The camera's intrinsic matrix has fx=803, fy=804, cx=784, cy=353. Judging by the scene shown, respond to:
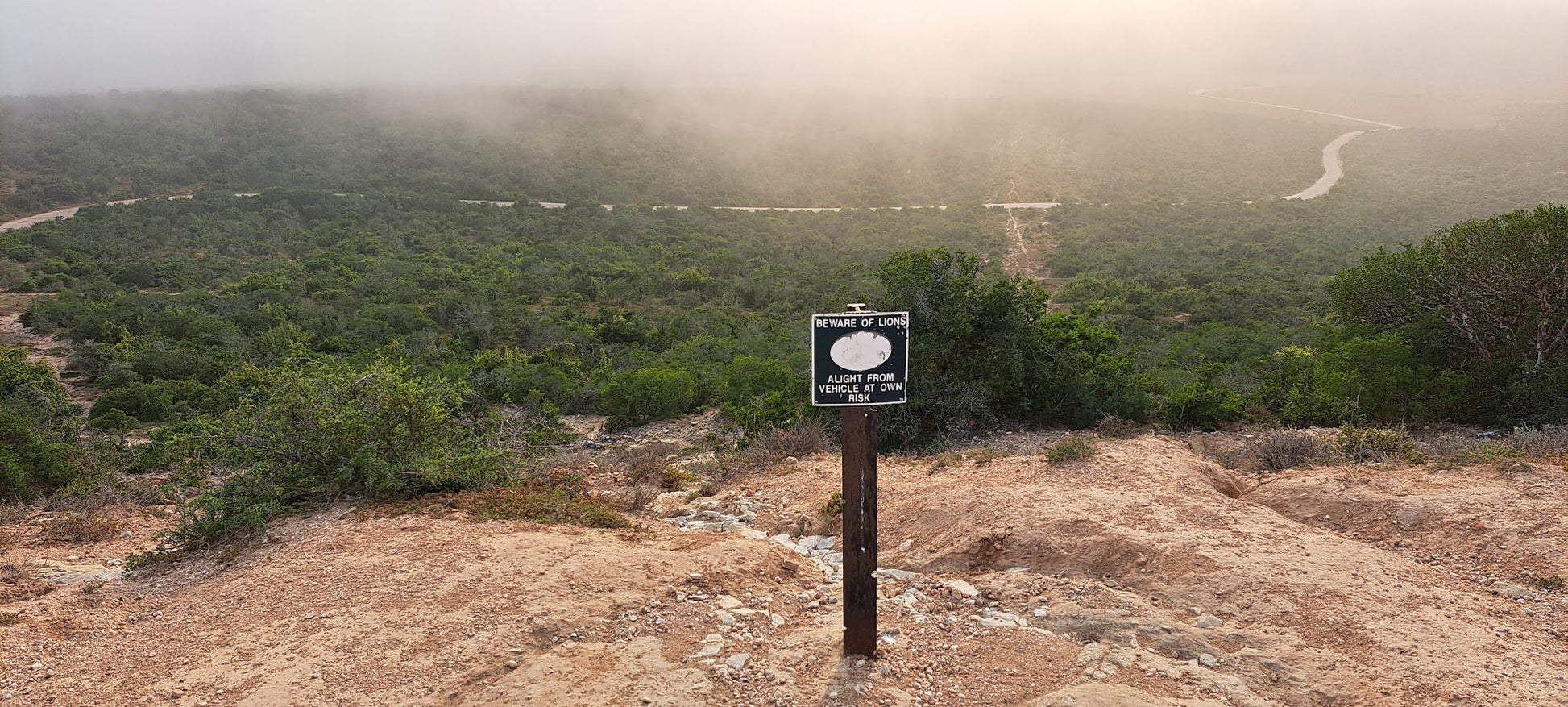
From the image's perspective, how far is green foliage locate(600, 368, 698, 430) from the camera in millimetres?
14867

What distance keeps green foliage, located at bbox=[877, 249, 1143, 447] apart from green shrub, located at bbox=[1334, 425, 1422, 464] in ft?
9.89

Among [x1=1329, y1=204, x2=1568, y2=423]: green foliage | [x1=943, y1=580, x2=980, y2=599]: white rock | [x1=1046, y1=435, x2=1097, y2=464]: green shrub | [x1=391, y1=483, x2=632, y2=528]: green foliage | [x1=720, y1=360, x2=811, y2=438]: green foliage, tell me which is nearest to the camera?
[x1=943, y1=580, x2=980, y2=599]: white rock

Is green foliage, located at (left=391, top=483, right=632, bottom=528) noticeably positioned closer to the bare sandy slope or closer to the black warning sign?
the bare sandy slope

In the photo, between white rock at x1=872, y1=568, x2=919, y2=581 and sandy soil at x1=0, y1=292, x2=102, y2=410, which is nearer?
white rock at x1=872, y1=568, x2=919, y2=581

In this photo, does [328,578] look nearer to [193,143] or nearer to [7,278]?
[7,278]

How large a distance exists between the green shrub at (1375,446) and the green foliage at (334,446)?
8.07 meters

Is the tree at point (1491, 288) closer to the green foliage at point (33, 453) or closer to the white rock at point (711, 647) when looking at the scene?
the white rock at point (711, 647)

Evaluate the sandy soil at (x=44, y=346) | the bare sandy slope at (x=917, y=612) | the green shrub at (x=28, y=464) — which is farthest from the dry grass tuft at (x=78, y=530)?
the sandy soil at (x=44, y=346)

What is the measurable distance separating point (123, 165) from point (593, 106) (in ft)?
131

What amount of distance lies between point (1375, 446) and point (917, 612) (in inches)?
219

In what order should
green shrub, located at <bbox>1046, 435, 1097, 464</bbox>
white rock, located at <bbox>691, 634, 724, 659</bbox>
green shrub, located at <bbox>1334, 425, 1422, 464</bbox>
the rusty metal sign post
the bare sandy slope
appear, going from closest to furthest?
the rusty metal sign post < the bare sandy slope < white rock, located at <bbox>691, 634, 724, 659</bbox> < green shrub, located at <bbox>1334, 425, 1422, 464</bbox> < green shrub, located at <bbox>1046, 435, 1097, 464</bbox>

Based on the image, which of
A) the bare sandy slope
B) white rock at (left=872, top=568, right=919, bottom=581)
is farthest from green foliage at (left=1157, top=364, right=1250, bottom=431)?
white rock at (left=872, top=568, right=919, bottom=581)

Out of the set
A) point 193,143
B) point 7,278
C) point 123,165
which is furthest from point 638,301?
point 193,143

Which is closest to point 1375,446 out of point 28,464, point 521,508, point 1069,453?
point 1069,453
